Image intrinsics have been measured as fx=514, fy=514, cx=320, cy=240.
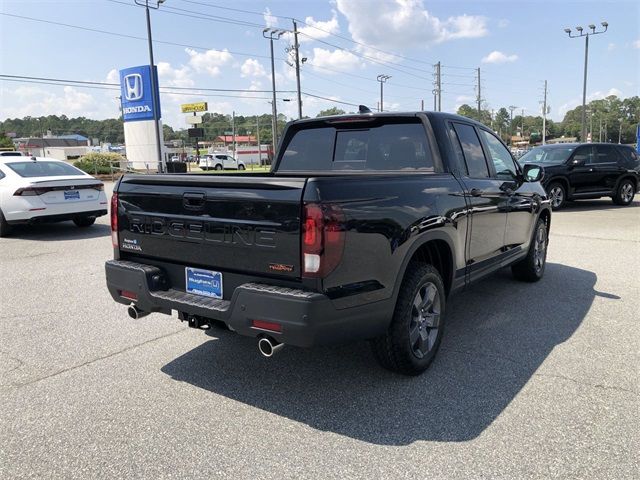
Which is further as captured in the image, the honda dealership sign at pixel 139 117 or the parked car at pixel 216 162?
the parked car at pixel 216 162

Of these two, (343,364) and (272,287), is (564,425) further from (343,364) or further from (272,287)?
(272,287)

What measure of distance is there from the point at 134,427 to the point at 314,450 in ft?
3.54

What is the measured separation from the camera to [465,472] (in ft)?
8.39

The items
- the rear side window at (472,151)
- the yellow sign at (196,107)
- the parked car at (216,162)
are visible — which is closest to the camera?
the rear side window at (472,151)

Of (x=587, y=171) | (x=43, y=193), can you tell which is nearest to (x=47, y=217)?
(x=43, y=193)

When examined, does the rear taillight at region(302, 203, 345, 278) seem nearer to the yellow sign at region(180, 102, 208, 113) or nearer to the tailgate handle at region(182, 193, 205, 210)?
the tailgate handle at region(182, 193, 205, 210)

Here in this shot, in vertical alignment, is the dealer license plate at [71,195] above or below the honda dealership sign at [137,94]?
below

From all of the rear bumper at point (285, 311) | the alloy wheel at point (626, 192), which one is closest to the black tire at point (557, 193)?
the alloy wheel at point (626, 192)

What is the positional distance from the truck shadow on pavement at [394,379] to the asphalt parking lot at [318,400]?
1 cm

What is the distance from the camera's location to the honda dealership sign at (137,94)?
37094 mm

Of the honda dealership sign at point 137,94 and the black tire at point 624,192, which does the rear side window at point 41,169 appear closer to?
the black tire at point 624,192

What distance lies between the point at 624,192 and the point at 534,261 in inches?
410

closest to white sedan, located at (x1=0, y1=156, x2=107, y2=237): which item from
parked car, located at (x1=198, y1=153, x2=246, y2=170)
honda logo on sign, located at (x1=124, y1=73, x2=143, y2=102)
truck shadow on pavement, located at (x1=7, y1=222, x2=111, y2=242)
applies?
truck shadow on pavement, located at (x1=7, y1=222, x2=111, y2=242)

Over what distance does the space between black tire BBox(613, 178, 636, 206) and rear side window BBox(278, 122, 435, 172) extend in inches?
494
